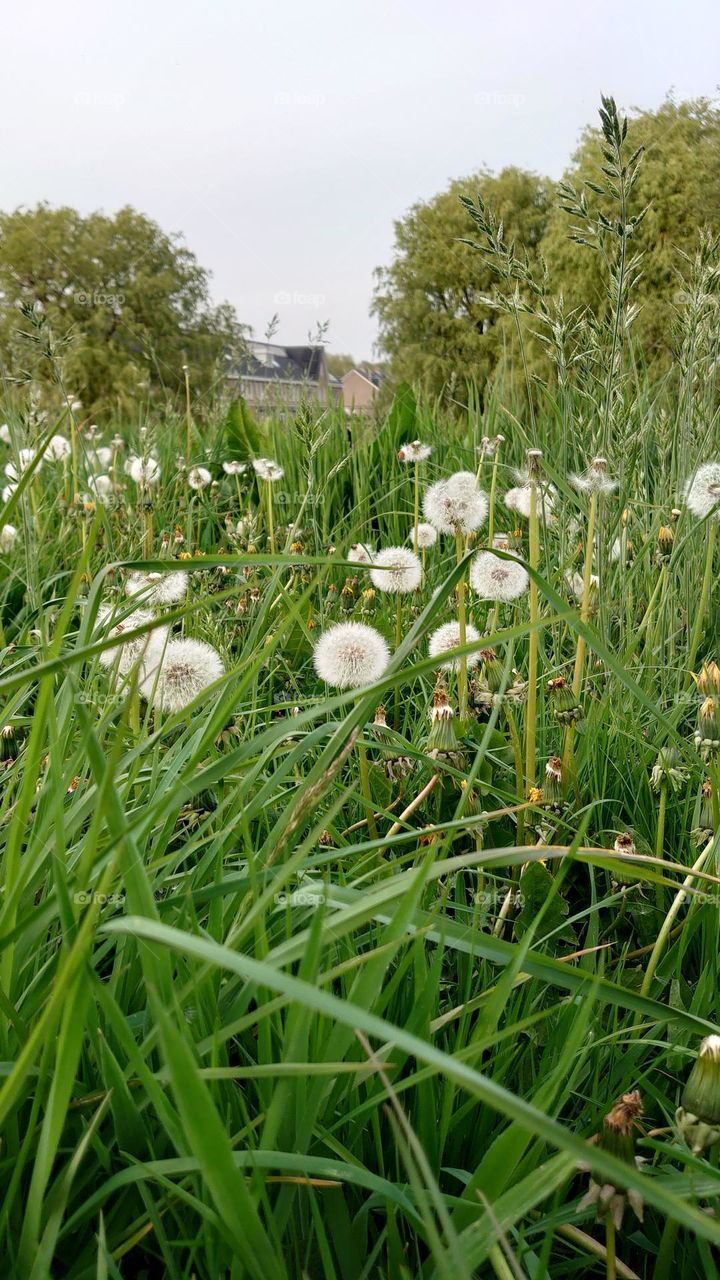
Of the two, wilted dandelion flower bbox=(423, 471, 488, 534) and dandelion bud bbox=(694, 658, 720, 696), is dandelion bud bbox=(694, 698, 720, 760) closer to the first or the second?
dandelion bud bbox=(694, 658, 720, 696)

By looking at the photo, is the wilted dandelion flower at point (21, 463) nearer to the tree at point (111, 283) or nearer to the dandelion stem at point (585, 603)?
the dandelion stem at point (585, 603)

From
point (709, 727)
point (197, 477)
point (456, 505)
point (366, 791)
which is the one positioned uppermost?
point (197, 477)

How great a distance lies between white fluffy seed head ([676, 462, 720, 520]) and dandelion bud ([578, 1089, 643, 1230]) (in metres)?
1.72

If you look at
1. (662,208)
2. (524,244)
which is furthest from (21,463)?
(662,208)

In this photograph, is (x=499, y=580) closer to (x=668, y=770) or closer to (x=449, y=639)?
(x=449, y=639)

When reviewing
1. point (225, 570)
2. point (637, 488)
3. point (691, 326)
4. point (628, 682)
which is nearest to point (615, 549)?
point (637, 488)

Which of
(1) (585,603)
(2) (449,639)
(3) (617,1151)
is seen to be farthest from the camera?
(2) (449,639)

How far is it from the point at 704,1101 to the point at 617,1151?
9 centimetres

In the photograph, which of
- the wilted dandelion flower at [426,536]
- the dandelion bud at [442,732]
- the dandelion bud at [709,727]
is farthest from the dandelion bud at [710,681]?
the wilted dandelion flower at [426,536]

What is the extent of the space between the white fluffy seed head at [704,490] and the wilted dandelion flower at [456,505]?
612 millimetres

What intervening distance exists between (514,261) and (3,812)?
1.42m

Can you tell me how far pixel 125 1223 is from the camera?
84 cm

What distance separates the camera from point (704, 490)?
2275mm

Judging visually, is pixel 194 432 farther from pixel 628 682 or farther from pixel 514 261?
pixel 628 682
